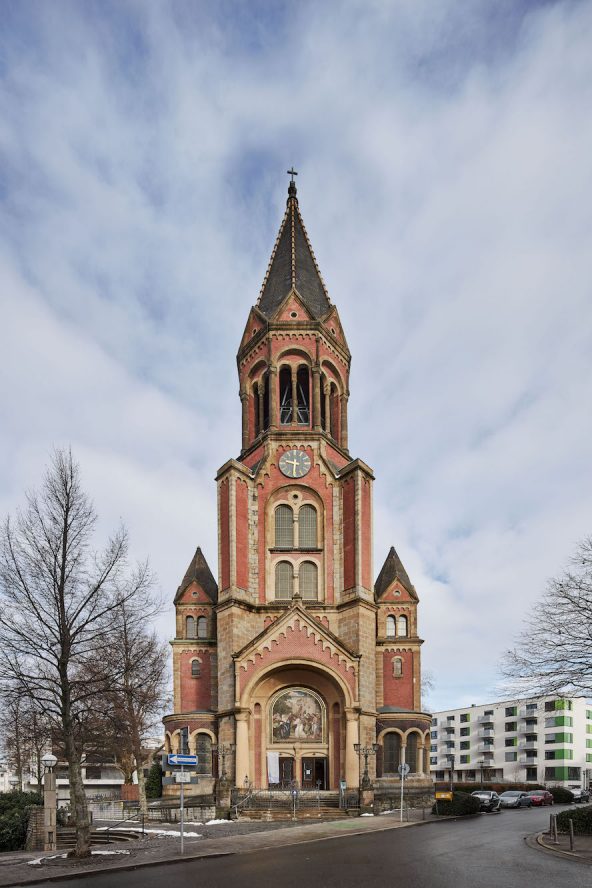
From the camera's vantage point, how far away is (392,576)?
156 feet

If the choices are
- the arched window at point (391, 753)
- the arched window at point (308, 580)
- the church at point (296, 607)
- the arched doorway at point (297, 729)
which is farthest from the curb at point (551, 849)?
the arched window at point (308, 580)

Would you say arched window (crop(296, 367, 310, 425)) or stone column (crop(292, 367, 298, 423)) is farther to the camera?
arched window (crop(296, 367, 310, 425))

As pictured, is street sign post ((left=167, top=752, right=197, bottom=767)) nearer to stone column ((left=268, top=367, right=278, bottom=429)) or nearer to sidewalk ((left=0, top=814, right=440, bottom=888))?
sidewalk ((left=0, top=814, right=440, bottom=888))

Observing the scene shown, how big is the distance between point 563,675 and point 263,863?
11275 millimetres

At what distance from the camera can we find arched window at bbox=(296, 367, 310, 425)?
48938 millimetres

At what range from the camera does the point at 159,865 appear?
1811 cm

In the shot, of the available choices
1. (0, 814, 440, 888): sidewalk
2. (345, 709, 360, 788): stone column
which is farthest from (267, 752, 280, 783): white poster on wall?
(0, 814, 440, 888): sidewalk

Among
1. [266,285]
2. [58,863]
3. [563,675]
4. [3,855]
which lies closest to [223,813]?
[3,855]

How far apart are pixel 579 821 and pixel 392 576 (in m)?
24.1

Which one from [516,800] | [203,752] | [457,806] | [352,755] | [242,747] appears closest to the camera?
[457,806]

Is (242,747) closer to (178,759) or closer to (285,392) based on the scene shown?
(178,759)

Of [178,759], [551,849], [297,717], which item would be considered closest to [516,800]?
[297,717]

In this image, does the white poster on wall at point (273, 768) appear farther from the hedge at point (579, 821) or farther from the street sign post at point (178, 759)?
the street sign post at point (178, 759)

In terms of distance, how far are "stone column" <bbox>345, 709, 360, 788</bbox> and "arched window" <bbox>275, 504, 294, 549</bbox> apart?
1098 centimetres
